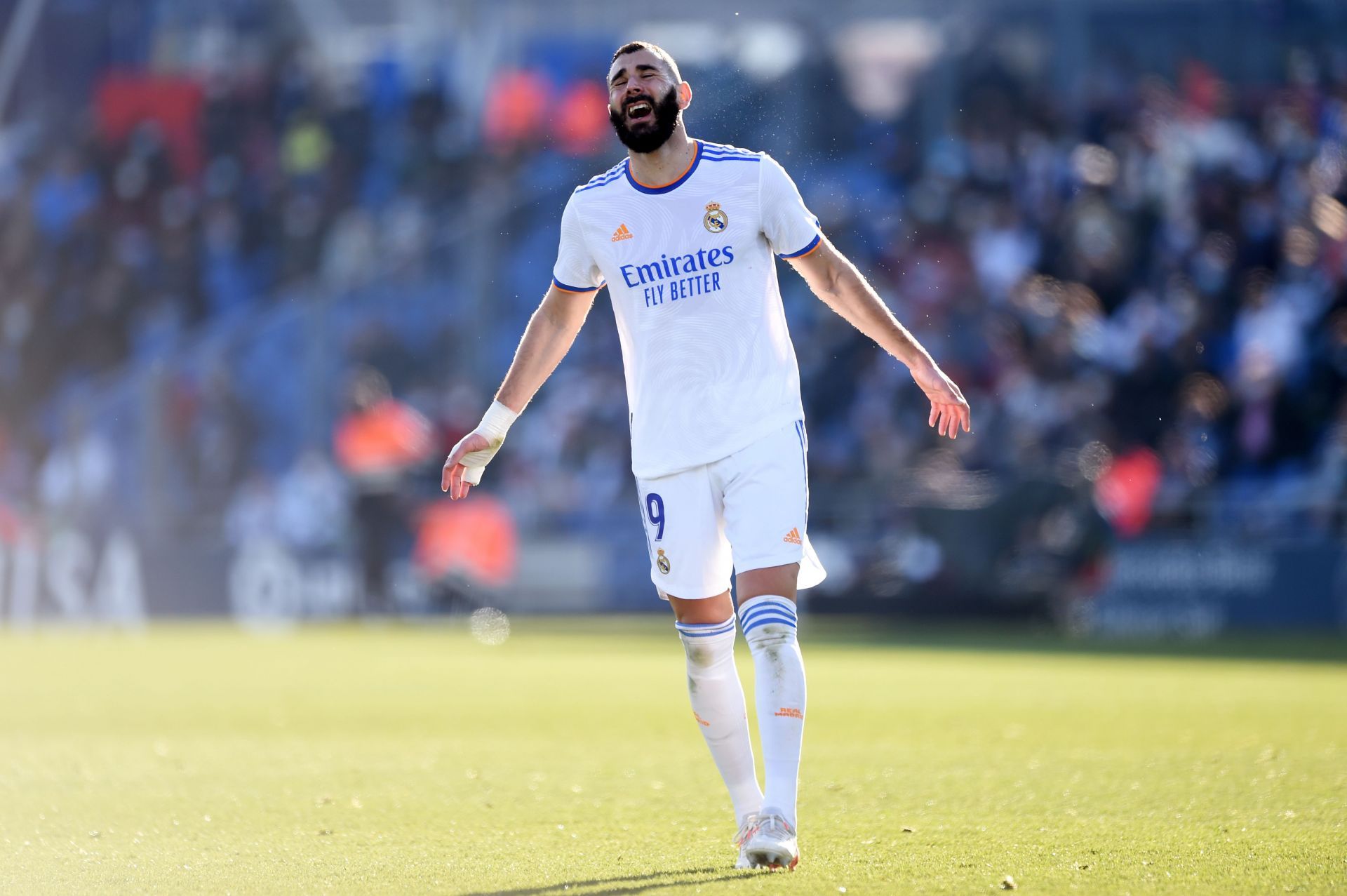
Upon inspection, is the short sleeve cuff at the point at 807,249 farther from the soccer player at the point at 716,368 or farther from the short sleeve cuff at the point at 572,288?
the short sleeve cuff at the point at 572,288

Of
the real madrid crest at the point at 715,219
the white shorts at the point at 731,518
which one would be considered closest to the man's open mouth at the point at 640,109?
the real madrid crest at the point at 715,219

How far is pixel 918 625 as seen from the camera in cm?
1920

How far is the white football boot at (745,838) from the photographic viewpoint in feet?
17.8

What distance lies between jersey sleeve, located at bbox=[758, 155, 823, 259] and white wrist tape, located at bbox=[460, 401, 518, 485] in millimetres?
1051

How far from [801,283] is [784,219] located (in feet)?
52.0

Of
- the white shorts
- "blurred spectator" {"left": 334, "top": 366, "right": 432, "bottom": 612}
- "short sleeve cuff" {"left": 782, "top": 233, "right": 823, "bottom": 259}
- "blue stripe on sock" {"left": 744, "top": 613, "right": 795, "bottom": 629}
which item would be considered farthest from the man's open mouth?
"blurred spectator" {"left": 334, "top": 366, "right": 432, "bottom": 612}

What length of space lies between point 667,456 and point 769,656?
2.33 feet

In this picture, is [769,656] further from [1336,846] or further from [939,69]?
[939,69]

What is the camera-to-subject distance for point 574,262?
6.05 m

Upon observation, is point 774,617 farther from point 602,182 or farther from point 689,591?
point 602,182

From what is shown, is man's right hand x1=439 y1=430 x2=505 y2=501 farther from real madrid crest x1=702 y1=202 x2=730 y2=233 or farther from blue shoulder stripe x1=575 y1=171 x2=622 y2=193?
real madrid crest x1=702 y1=202 x2=730 y2=233

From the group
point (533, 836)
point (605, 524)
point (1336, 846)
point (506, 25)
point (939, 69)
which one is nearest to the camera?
point (1336, 846)

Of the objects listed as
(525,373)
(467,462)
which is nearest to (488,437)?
(467,462)

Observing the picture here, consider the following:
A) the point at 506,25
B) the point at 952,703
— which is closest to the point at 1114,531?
the point at 952,703
